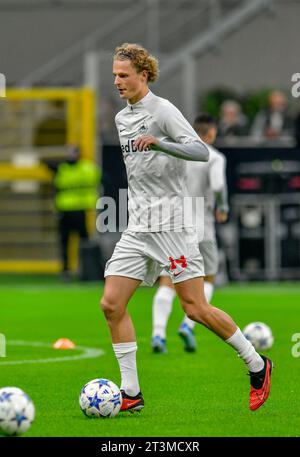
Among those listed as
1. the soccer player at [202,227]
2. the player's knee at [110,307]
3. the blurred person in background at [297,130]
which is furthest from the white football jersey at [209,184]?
the blurred person in background at [297,130]

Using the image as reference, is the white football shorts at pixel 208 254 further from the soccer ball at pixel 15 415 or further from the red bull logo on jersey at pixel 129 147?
the soccer ball at pixel 15 415

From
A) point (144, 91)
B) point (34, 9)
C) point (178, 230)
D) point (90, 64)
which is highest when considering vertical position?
point (34, 9)

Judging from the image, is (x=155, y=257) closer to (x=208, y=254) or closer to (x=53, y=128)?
(x=208, y=254)

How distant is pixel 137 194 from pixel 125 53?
1006 mm

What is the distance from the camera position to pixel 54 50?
29.7 meters

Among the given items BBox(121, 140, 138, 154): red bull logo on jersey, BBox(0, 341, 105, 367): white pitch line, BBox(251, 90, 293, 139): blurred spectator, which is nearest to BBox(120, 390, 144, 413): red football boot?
BBox(121, 140, 138, 154): red bull logo on jersey

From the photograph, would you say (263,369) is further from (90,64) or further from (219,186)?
(90,64)

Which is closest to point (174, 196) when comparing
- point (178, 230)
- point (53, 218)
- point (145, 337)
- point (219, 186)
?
point (178, 230)

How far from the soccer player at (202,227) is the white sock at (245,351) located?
379 cm

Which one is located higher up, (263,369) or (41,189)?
(41,189)

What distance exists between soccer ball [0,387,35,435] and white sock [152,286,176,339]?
205 inches

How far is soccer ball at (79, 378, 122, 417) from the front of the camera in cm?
868

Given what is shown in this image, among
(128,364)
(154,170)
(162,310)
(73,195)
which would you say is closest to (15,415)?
(128,364)

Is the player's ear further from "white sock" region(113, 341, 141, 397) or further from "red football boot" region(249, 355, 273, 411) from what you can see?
"red football boot" region(249, 355, 273, 411)
